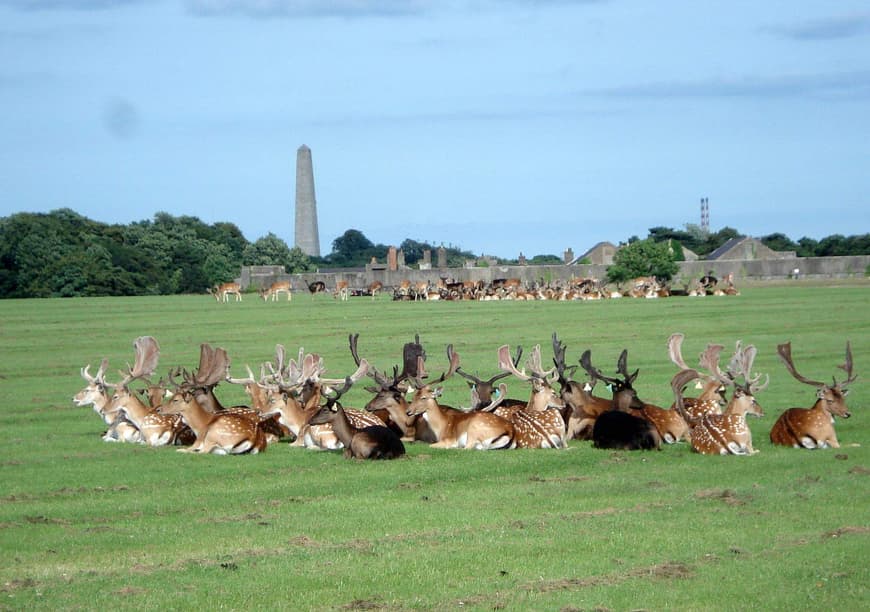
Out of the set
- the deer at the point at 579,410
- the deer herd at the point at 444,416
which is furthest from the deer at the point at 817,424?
the deer at the point at 579,410

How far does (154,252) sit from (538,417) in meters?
89.8

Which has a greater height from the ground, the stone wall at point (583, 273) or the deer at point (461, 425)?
the stone wall at point (583, 273)

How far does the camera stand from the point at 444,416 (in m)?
16.1

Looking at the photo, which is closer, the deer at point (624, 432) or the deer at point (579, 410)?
the deer at point (624, 432)

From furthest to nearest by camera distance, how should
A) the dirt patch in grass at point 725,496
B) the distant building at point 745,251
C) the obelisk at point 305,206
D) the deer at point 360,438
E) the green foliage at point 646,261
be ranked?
1. the obelisk at point 305,206
2. the distant building at point 745,251
3. the green foliage at point 646,261
4. the deer at point 360,438
5. the dirt patch in grass at point 725,496

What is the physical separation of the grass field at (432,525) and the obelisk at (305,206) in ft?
391

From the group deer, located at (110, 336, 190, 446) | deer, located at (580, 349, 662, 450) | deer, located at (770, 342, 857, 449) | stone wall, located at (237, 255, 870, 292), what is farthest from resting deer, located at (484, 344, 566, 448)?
stone wall, located at (237, 255, 870, 292)

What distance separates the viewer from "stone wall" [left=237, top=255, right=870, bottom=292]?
8500 centimetres

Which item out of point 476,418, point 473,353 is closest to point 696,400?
point 476,418

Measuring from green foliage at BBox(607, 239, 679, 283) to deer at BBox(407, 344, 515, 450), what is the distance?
62.4 m

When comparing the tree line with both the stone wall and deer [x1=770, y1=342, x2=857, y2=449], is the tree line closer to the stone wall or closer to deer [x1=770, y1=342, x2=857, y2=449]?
the stone wall

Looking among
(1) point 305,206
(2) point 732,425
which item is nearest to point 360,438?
(2) point 732,425

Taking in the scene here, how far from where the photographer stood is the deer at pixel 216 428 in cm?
1544

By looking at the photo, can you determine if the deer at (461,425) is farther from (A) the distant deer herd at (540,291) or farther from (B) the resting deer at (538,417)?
(A) the distant deer herd at (540,291)
